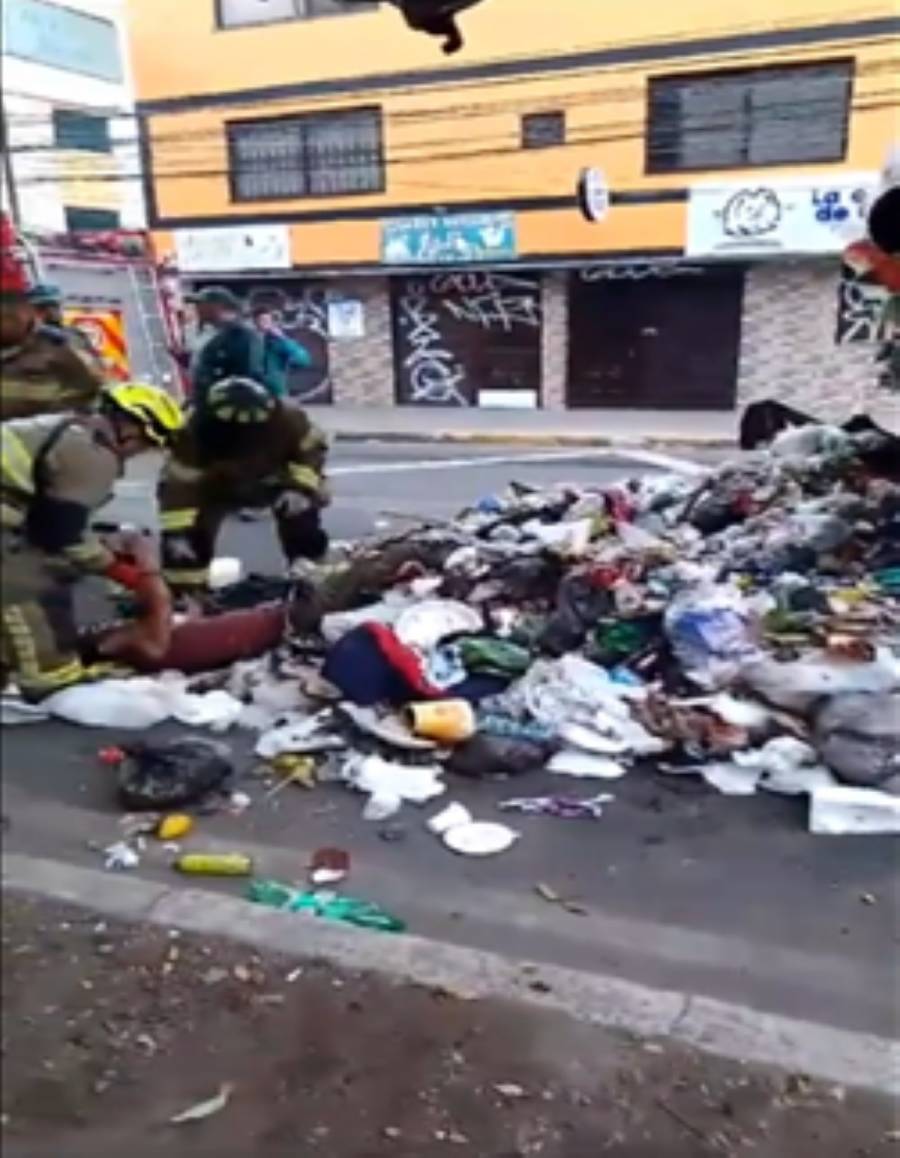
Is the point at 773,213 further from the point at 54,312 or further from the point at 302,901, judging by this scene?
the point at 54,312

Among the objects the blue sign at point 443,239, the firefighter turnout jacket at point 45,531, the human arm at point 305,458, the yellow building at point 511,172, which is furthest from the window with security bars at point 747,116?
the firefighter turnout jacket at point 45,531

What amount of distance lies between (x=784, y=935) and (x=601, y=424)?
1.08 m

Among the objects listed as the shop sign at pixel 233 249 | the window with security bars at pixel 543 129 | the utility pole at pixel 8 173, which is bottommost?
the shop sign at pixel 233 249

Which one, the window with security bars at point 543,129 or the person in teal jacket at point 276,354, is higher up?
the window with security bars at point 543,129

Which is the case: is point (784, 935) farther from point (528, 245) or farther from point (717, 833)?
point (528, 245)

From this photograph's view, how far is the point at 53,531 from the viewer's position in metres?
0.57

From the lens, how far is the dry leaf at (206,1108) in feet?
3.36

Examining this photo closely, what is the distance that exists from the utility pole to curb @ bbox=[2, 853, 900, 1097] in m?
0.94

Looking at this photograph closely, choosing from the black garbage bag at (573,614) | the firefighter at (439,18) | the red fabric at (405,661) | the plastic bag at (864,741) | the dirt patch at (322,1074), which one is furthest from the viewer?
the black garbage bag at (573,614)

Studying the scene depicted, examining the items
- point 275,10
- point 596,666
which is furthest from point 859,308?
point 275,10

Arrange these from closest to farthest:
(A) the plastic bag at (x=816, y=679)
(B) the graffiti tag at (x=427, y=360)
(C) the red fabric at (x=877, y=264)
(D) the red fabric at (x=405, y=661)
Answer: (B) the graffiti tag at (x=427, y=360) < (D) the red fabric at (x=405, y=661) < (A) the plastic bag at (x=816, y=679) < (C) the red fabric at (x=877, y=264)

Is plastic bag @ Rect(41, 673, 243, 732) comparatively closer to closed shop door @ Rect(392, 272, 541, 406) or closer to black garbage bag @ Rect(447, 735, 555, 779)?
closed shop door @ Rect(392, 272, 541, 406)

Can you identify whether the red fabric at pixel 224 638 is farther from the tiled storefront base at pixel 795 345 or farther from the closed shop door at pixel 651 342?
the tiled storefront base at pixel 795 345

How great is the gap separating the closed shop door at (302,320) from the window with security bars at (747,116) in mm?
417
